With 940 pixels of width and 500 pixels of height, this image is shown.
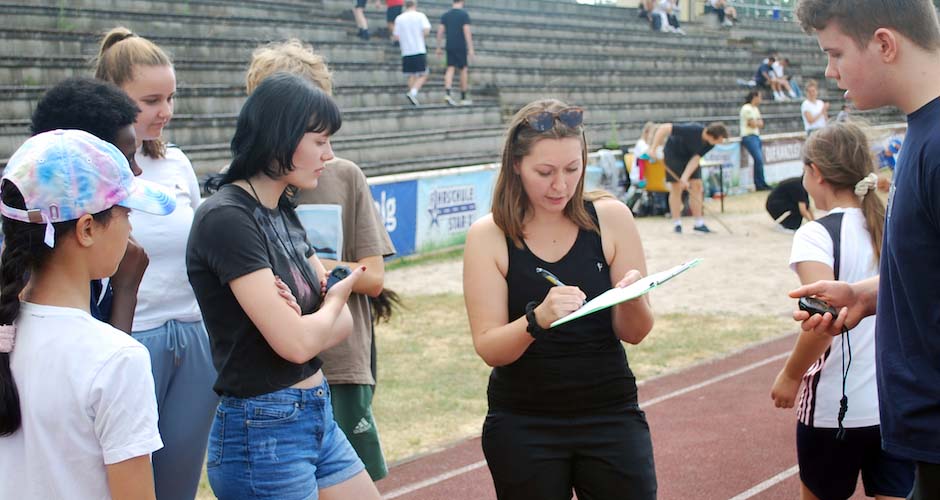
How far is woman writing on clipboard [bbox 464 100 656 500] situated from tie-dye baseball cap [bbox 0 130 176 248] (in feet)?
3.94

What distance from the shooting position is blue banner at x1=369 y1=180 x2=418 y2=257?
38.8 feet

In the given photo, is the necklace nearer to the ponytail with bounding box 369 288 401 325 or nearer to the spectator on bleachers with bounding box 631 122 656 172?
the ponytail with bounding box 369 288 401 325

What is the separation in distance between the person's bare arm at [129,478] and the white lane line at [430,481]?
2.99m

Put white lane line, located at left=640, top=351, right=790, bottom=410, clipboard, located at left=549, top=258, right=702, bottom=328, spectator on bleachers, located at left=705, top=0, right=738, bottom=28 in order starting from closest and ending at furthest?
clipboard, located at left=549, top=258, right=702, bottom=328 < white lane line, located at left=640, top=351, right=790, bottom=410 < spectator on bleachers, located at left=705, top=0, right=738, bottom=28

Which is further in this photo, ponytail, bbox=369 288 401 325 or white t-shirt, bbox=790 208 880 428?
ponytail, bbox=369 288 401 325

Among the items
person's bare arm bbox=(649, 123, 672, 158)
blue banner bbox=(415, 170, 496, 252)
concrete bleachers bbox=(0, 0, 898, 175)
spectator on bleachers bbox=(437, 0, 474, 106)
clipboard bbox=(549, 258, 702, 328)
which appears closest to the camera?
clipboard bbox=(549, 258, 702, 328)

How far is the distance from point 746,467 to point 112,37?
12.9ft

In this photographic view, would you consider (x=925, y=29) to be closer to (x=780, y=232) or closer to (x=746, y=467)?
(x=746, y=467)

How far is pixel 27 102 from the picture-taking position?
12391 mm

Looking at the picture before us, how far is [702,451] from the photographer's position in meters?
5.75

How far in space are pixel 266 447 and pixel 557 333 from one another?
3.07 ft

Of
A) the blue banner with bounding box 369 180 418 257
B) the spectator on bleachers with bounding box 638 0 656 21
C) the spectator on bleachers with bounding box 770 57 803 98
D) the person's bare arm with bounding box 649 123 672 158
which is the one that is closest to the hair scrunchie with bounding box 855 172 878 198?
the blue banner with bounding box 369 180 418 257

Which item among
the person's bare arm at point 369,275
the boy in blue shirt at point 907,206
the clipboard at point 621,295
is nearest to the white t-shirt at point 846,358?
the clipboard at point 621,295

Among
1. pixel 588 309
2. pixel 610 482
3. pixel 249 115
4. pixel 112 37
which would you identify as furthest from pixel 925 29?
pixel 112 37
